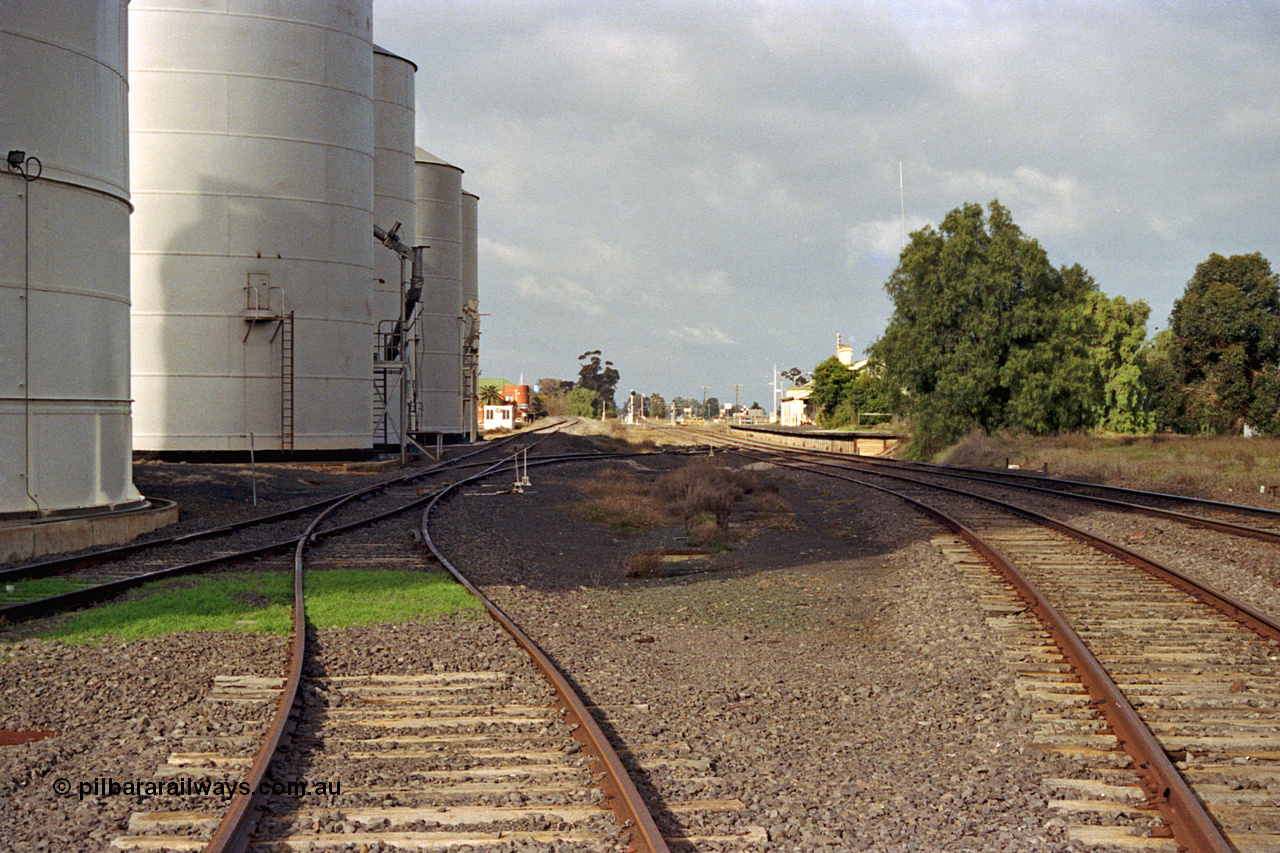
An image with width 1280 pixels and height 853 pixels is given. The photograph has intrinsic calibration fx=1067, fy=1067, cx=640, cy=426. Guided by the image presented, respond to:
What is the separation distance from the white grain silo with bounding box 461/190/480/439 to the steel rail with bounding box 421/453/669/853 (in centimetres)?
4944

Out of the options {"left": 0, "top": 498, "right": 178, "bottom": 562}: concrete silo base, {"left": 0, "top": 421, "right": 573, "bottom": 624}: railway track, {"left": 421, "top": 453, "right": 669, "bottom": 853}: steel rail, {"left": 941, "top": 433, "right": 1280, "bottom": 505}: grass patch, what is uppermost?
{"left": 941, "top": 433, "right": 1280, "bottom": 505}: grass patch

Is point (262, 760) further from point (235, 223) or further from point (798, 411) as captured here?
point (798, 411)

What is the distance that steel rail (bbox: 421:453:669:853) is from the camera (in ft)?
14.9

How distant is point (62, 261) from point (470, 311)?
4357 cm

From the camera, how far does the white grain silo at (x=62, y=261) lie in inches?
579

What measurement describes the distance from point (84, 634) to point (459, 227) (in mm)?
50263

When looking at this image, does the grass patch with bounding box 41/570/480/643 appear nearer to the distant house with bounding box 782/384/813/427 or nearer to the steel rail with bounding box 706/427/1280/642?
the steel rail with bounding box 706/427/1280/642

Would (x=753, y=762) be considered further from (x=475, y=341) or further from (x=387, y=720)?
(x=475, y=341)

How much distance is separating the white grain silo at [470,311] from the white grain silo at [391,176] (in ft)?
38.1

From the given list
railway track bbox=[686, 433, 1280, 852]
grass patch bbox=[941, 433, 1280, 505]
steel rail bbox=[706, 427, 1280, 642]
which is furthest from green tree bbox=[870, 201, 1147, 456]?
railway track bbox=[686, 433, 1280, 852]

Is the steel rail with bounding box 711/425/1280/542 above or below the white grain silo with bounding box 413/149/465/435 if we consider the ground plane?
below

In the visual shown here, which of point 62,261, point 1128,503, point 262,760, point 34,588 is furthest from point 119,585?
point 1128,503

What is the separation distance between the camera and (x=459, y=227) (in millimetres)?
57219

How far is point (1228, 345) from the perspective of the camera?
5019 cm
